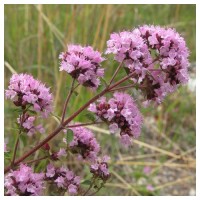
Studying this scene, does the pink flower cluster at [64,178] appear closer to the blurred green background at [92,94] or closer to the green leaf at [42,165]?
the green leaf at [42,165]

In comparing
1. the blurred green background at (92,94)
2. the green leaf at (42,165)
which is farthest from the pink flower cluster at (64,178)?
the blurred green background at (92,94)

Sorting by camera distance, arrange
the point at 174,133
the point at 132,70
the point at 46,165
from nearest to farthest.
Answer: the point at 132,70
the point at 46,165
the point at 174,133

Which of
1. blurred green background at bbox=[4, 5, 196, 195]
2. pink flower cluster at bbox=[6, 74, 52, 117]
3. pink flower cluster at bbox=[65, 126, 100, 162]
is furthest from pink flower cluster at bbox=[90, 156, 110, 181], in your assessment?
blurred green background at bbox=[4, 5, 196, 195]

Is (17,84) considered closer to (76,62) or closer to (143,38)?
(76,62)

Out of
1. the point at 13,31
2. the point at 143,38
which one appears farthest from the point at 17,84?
the point at 13,31

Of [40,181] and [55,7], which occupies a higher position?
[55,7]

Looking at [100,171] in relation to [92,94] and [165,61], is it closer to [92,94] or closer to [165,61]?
[165,61]

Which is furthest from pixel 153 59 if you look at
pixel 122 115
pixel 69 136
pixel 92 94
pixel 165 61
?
pixel 92 94
